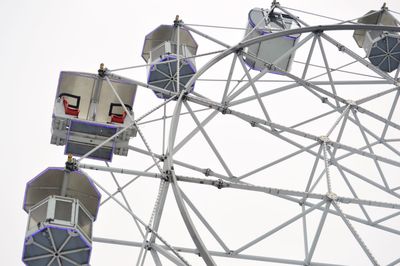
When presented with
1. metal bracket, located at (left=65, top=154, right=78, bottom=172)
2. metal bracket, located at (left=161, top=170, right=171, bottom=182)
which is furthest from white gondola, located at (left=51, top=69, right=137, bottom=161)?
metal bracket, located at (left=161, top=170, right=171, bottom=182)

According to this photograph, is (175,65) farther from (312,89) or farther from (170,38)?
(312,89)

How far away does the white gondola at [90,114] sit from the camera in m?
23.1

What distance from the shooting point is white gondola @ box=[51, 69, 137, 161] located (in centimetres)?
2309

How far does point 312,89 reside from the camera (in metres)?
24.8

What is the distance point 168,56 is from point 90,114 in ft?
13.2

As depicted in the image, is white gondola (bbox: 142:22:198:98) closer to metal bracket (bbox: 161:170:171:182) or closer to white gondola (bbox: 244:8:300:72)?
white gondola (bbox: 244:8:300:72)

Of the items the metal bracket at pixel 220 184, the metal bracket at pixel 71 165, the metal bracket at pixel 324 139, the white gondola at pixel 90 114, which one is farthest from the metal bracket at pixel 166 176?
the metal bracket at pixel 324 139

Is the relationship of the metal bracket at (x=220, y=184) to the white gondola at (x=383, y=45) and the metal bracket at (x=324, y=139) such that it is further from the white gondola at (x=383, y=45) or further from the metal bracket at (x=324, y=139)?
the white gondola at (x=383, y=45)

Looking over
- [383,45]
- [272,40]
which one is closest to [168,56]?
[272,40]

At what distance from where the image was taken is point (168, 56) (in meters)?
26.8

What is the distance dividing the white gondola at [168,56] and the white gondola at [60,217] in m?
6.51

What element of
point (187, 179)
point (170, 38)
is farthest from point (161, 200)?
point (170, 38)

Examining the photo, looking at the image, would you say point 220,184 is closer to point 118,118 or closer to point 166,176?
point 166,176

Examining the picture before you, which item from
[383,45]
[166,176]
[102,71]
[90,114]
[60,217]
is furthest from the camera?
[383,45]
